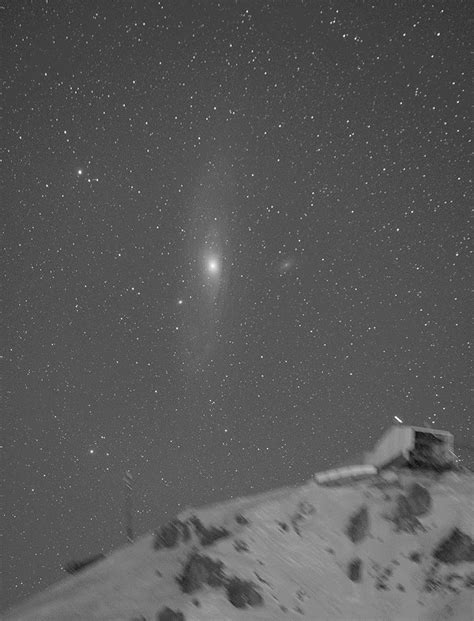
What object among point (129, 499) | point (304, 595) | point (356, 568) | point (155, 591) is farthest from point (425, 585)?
point (129, 499)

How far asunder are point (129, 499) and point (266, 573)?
38.5 feet

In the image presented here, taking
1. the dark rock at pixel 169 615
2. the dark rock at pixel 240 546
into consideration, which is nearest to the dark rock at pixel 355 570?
the dark rock at pixel 240 546

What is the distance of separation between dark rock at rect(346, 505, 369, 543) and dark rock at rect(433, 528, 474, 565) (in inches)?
81.9

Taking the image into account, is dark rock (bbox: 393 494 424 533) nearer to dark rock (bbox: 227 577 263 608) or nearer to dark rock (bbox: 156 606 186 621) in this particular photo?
dark rock (bbox: 227 577 263 608)

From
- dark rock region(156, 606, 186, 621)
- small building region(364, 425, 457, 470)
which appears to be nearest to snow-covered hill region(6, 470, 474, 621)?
dark rock region(156, 606, 186, 621)

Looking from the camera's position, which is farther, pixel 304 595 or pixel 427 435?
pixel 427 435

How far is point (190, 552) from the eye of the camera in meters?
16.8

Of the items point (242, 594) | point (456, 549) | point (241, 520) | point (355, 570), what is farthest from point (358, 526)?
point (242, 594)

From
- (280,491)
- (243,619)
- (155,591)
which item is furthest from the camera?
(280,491)

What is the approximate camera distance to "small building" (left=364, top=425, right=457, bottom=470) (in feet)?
70.8

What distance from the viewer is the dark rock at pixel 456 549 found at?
17.3 metres

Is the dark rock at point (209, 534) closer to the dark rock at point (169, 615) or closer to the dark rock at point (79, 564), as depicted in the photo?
the dark rock at point (169, 615)

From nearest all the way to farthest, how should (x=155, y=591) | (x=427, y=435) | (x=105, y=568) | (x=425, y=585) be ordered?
(x=155, y=591) < (x=425, y=585) < (x=105, y=568) < (x=427, y=435)

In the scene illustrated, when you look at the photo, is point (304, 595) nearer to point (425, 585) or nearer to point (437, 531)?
point (425, 585)
